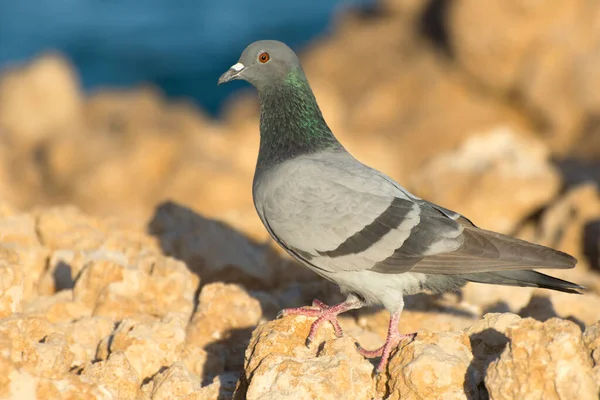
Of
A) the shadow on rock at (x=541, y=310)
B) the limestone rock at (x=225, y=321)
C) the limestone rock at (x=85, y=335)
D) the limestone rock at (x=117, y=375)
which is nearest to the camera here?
the limestone rock at (x=117, y=375)

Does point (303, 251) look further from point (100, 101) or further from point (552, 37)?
point (100, 101)

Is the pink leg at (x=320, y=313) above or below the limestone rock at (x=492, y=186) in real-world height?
below

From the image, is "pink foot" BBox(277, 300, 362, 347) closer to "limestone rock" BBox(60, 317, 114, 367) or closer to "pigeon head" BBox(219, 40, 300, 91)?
"limestone rock" BBox(60, 317, 114, 367)

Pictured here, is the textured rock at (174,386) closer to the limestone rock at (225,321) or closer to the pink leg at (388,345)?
the limestone rock at (225,321)

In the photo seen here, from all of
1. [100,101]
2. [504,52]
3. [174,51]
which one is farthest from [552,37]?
[174,51]

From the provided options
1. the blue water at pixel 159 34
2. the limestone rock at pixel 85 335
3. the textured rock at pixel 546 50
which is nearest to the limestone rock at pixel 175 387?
the limestone rock at pixel 85 335

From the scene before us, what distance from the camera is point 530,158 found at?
1027 cm

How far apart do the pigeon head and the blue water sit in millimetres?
21554

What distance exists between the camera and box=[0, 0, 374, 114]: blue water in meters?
30.6

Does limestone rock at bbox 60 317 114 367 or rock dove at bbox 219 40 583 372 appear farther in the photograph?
rock dove at bbox 219 40 583 372

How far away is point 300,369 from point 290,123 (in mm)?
2334

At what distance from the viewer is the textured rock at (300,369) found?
4.18 meters

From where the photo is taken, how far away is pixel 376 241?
5.39 meters

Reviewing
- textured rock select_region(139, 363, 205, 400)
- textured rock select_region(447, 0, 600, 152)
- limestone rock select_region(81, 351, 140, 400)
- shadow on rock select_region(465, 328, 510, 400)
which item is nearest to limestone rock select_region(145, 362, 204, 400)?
textured rock select_region(139, 363, 205, 400)
